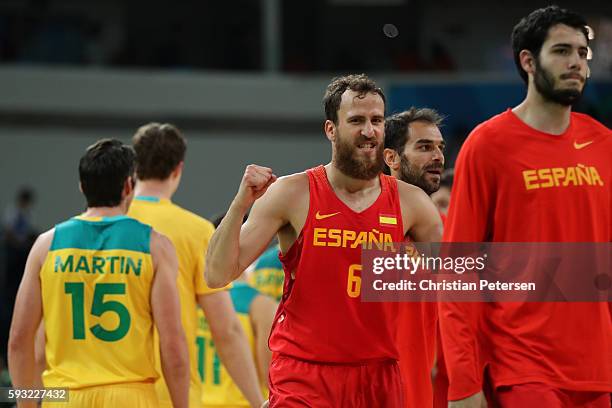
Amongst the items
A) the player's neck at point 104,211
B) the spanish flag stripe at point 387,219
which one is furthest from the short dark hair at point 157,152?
the spanish flag stripe at point 387,219

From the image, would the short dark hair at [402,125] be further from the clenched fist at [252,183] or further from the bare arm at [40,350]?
the bare arm at [40,350]

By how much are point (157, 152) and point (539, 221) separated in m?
3.25

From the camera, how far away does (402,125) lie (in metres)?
6.11

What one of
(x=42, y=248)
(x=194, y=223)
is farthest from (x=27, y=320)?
(x=194, y=223)

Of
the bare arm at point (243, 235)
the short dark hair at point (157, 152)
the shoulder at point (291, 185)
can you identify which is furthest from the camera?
the short dark hair at point (157, 152)

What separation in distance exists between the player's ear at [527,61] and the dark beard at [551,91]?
0.11 feet

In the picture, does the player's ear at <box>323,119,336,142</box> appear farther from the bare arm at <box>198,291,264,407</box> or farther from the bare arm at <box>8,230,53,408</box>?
the bare arm at <box>198,291,264,407</box>

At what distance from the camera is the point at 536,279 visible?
4477 millimetres

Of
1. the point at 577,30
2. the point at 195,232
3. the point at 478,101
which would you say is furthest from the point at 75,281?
the point at 478,101

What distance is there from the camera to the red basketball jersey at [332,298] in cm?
485

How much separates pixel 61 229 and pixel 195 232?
119cm

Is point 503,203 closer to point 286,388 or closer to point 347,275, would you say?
point 347,275

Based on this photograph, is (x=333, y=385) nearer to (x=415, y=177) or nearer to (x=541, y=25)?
(x=415, y=177)

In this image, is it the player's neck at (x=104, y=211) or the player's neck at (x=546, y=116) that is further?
the player's neck at (x=104, y=211)
